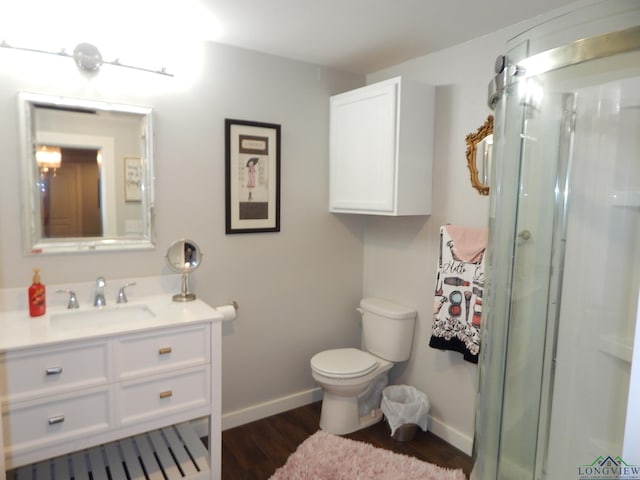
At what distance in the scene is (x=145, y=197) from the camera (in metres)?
2.21

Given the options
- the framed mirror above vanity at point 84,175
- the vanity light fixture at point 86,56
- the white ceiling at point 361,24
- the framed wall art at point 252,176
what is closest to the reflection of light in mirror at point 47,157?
the framed mirror above vanity at point 84,175

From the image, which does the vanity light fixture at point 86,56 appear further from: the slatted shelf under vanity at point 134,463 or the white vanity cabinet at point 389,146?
the slatted shelf under vanity at point 134,463

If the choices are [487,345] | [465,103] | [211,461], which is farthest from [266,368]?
[465,103]

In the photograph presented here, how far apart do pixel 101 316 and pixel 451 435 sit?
6.76 feet

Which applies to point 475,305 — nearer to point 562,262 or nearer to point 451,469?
point 562,262

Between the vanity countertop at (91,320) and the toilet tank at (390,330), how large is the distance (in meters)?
1.16

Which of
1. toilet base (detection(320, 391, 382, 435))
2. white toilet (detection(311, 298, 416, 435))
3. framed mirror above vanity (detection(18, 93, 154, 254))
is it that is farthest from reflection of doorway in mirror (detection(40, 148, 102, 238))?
toilet base (detection(320, 391, 382, 435))

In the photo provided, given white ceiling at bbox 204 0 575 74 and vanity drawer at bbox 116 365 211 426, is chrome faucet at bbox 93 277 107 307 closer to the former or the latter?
vanity drawer at bbox 116 365 211 426

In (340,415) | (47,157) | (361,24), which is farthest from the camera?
(340,415)

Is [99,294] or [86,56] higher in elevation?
[86,56]

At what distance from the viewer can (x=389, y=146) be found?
7.91 ft

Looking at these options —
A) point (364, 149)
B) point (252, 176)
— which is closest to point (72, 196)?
point (252, 176)

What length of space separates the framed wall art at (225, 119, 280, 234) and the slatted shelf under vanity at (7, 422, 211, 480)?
1181mm

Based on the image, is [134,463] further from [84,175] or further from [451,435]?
[451,435]
